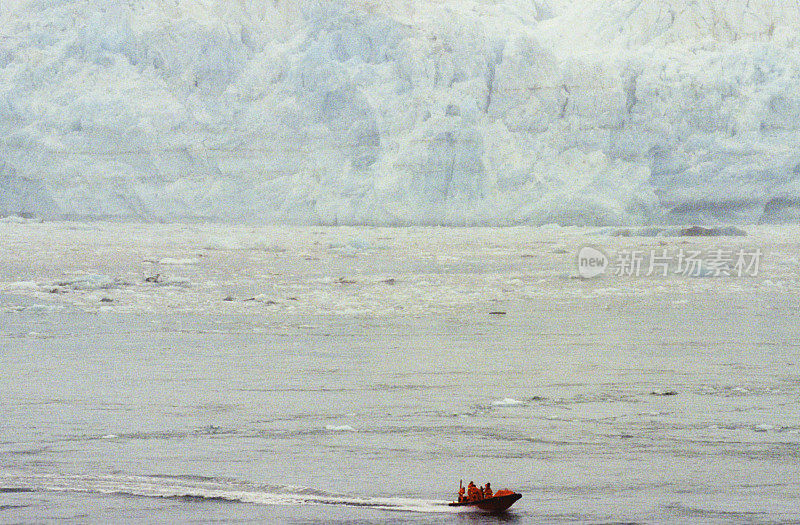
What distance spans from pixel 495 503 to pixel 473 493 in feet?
0.26

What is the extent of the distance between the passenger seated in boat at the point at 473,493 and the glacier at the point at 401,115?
17749mm

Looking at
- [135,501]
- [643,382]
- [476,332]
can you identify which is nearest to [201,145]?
[476,332]

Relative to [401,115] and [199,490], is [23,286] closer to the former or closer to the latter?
[199,490]

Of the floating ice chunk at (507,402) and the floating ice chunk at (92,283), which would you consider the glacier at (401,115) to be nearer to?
the floating ice chunk at (92,283)

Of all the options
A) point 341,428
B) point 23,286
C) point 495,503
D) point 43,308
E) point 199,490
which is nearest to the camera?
point 495,503

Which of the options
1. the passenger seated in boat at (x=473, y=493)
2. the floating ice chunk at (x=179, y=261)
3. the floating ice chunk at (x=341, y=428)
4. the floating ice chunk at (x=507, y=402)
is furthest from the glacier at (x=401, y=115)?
the passenger seated in boat at (x=473, y=493)

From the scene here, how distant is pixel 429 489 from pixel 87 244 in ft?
56.8

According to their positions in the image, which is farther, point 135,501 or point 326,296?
point 326,296

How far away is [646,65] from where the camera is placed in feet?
68.8

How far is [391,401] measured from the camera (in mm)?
5062

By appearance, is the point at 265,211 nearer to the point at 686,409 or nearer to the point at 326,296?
the point at 326,296

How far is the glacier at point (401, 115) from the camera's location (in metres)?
21.0

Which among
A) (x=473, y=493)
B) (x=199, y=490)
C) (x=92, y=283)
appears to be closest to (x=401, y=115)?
(x=92, y=283)

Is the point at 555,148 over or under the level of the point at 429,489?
over
